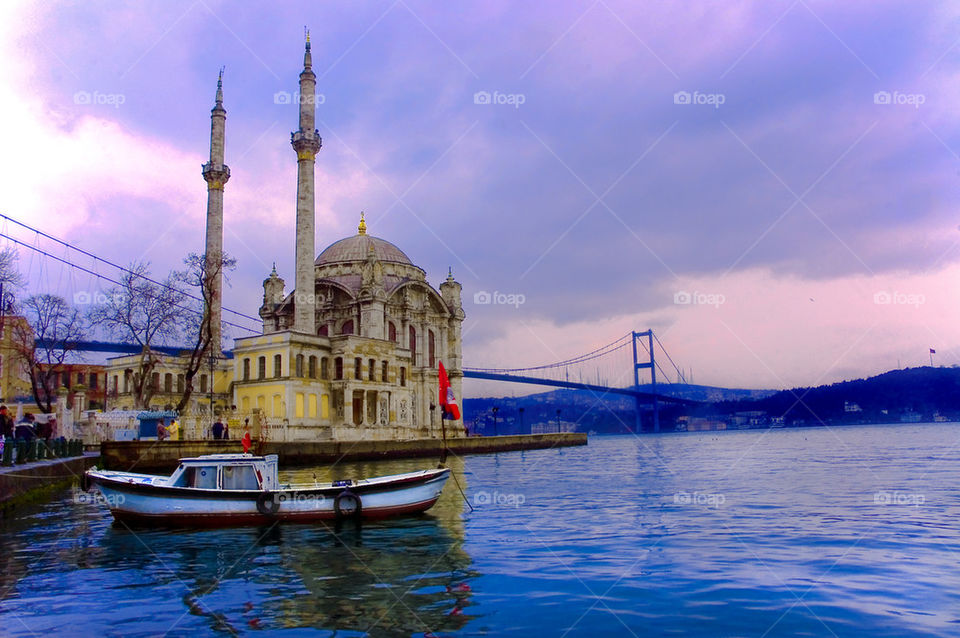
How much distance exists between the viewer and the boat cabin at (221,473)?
1388cm

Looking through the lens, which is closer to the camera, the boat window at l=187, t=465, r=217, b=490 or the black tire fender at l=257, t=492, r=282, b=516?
the black tire fender at l=257, t=492, r=282, b=516

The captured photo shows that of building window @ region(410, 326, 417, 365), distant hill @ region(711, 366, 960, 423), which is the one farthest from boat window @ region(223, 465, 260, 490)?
distant hill @ region(711, 366, 960, 423)

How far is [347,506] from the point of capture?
550 inches

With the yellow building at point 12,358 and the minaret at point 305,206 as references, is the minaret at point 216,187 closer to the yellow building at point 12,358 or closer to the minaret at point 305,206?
the minaret at point 305,206

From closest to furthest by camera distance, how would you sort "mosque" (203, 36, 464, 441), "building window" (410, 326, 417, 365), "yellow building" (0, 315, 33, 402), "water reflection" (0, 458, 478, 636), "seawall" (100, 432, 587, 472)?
"water reflection" (0, 458, 478, 636) < "seawall" (100, 432, 587, 472) < "yellow building" (0, 315, 33, 402) < "mosque" (203, 36, 464, 441) < "building window" (410, 326, 417, 365)

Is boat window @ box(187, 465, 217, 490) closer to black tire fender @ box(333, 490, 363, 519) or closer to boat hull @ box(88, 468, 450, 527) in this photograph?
boat hull @ box(88, 468, 450, 527)

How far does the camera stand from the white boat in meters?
13.6

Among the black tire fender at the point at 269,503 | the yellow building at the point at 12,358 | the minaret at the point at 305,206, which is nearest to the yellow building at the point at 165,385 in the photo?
the yellow building at the point at 12,358

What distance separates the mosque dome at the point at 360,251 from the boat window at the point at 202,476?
45.6m

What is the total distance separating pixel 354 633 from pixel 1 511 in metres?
11.0

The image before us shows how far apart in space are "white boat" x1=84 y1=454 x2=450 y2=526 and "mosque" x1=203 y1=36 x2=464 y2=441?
22.5 meters

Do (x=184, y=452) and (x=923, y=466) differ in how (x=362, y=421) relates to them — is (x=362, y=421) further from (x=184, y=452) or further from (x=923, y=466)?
(x=923, y=466)

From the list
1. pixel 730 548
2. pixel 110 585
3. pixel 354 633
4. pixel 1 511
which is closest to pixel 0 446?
pixel 1 511

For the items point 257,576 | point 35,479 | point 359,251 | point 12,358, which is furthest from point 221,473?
point 359,251
